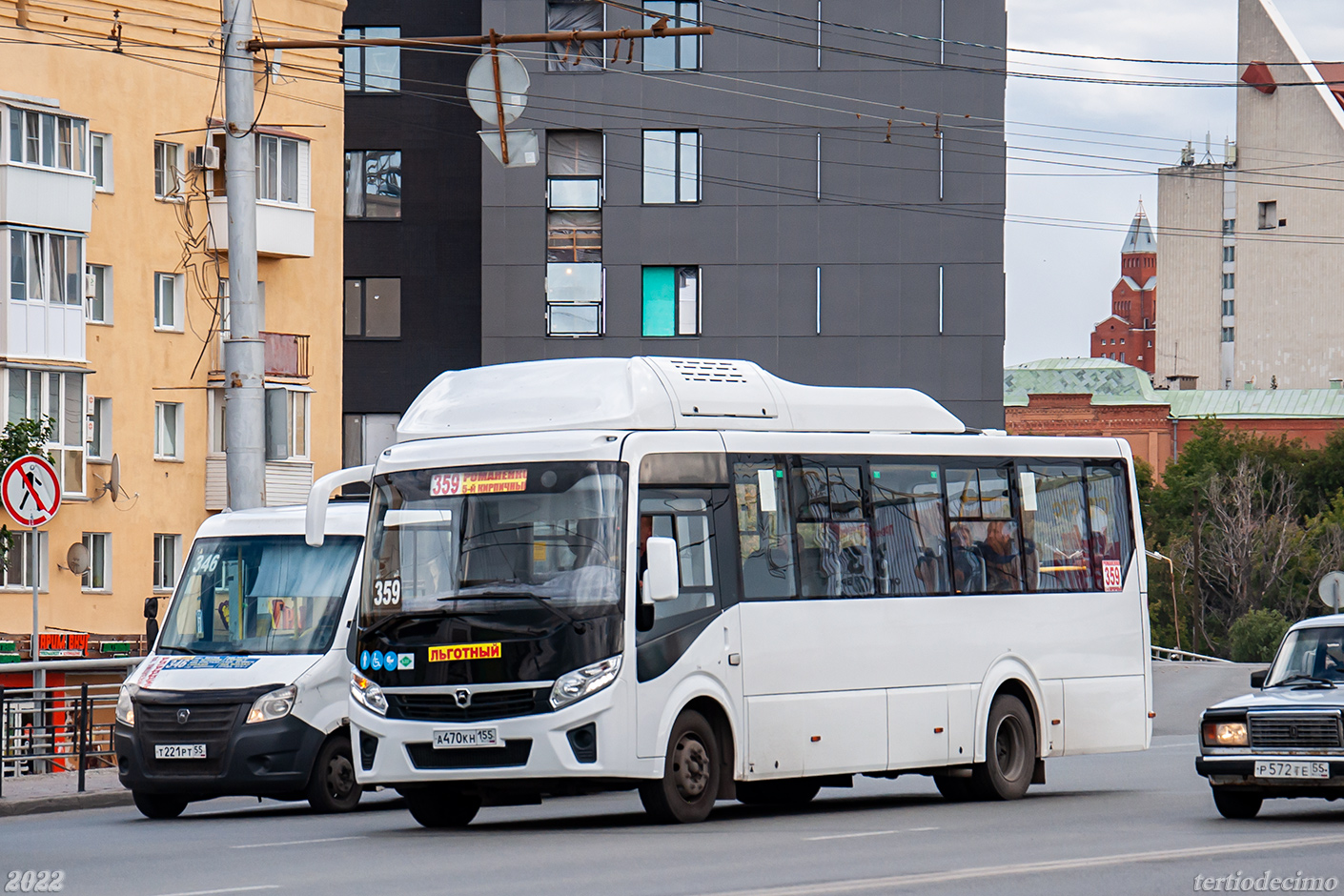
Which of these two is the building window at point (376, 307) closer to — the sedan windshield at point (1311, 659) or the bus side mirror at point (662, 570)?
the sedan windshield at point (1311, 659)

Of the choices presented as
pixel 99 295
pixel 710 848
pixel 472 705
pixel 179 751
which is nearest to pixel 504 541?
pixel 472 705

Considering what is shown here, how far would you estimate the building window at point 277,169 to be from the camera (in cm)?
5100

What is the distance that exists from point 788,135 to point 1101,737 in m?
36.5

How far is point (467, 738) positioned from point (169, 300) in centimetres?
3730

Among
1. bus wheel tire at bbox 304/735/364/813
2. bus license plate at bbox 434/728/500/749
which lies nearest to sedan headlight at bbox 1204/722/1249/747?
bus license plate at bbox 434/728/500/749

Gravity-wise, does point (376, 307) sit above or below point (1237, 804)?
→ above

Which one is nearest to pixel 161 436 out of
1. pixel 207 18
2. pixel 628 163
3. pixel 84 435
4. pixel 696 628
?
pixel 84 435

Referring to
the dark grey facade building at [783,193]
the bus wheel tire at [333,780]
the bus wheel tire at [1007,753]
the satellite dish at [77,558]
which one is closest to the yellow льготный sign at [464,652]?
the bus wheel tire at [333,780]

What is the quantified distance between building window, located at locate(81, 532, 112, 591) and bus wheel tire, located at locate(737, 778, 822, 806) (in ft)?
105

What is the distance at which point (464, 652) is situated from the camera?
14875 mm

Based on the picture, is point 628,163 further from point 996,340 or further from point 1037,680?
point 1037,680

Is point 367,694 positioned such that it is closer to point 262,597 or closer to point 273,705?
point 273,705

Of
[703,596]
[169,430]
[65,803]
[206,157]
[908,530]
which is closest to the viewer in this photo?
[703,596]

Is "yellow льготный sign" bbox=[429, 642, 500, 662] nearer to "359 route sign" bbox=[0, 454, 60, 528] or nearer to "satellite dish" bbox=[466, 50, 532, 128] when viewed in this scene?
"satellite dish" bbox=[466, 50, 532, 128]
